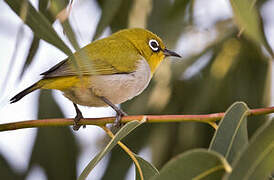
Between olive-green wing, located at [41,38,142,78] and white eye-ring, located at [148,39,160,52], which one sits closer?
olive-green wing, located at [41,38,142,78]

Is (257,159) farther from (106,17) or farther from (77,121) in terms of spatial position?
(106,17)

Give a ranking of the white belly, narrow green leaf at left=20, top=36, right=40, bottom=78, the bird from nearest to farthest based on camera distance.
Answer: narrow green leaf at left=20, top=36, right=40, bottom=78 < the bird < the white belly

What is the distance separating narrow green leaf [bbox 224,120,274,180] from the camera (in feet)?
5.05

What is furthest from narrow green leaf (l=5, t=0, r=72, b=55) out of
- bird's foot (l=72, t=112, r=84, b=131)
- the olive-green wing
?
the olive-green wing

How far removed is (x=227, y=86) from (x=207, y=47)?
0.36m

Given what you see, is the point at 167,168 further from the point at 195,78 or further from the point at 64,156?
the point at 195,78

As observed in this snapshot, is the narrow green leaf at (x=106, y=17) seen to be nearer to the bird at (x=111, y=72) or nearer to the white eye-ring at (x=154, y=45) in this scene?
the bird at (x=111, y=72)

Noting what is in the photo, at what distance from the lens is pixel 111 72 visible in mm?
3312

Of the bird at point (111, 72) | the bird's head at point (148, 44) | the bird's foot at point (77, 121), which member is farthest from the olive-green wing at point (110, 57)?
the bird's foot at point (77, 121)

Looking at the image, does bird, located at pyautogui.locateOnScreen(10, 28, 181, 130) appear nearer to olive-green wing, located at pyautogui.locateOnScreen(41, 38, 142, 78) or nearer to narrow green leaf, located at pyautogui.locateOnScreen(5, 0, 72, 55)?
olive-green wing, located at pyautogui.locateOnScreen(41, 38, 142, 78)

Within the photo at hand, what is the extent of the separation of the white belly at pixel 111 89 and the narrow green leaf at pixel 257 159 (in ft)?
5.08

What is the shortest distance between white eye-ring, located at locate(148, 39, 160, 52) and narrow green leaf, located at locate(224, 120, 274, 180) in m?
2.34

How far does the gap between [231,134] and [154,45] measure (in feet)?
7.17

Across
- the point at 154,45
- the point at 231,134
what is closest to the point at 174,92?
the point at 154,45
